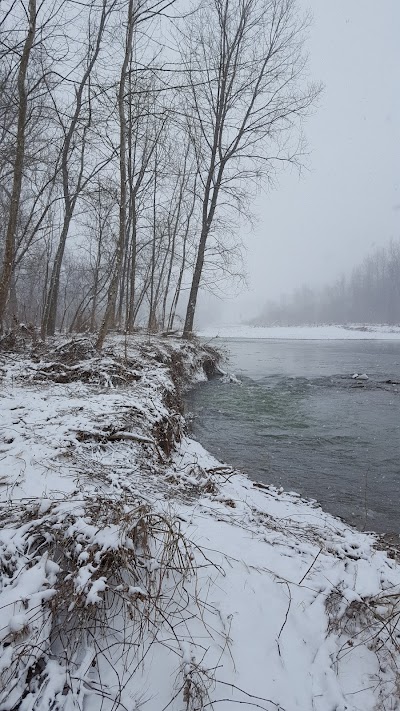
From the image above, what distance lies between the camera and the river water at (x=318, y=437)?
4262 millimetres

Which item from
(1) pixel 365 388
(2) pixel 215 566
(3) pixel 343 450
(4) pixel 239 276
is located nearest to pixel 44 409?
(2) pixel 215 566

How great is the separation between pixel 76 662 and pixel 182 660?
1.49ft

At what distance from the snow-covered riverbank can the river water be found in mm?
1054

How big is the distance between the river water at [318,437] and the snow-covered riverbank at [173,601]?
1.05m

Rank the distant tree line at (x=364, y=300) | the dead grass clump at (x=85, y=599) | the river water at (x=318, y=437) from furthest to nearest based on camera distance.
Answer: the distant tree line at (x=364, y=300) → the river water at (x=318, y=437) → the dead grass clump at (x=85, y=599)

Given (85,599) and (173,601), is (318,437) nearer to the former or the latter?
(173,601)

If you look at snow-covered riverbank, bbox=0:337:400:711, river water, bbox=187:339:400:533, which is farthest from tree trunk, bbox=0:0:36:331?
river water, bbox=187:339:400:533

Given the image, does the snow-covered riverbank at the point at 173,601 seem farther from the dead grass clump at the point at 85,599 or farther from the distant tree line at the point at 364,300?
the distant tree line at the point at 364,300

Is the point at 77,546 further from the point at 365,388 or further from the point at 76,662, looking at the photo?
the point at 365,388

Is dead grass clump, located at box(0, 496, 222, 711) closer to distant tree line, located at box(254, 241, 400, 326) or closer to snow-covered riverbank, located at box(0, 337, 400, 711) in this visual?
snow-covered riverbank, located at box(0, 337, 400, 711)

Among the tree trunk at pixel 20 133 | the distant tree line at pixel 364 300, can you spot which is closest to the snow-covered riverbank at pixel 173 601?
the tree trunk at pixel 20 133

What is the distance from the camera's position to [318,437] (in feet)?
20.5

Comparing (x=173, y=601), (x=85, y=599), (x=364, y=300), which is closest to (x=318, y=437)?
(x=173, y=601)

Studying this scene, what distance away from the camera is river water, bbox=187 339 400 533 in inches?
168
